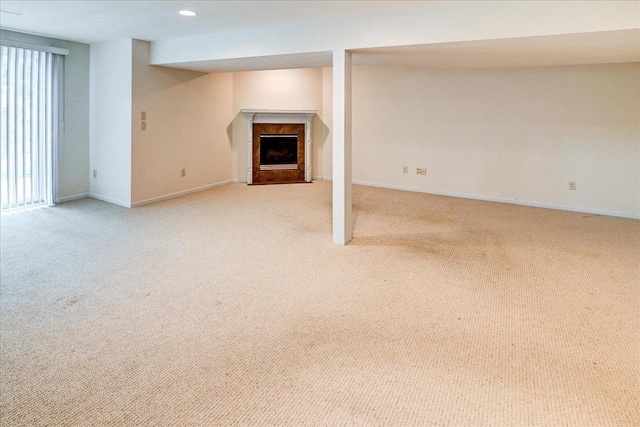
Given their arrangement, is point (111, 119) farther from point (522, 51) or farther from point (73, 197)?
point (522, 51)

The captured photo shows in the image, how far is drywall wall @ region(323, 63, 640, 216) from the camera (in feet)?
17.3

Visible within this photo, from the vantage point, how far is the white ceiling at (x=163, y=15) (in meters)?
3.61

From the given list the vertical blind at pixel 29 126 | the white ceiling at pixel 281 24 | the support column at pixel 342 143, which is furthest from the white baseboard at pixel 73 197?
the support column at pixel 342 143

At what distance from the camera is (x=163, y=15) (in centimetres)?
407

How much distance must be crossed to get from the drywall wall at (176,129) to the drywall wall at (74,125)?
3.05ft

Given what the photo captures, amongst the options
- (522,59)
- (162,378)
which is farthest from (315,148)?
(162,378)

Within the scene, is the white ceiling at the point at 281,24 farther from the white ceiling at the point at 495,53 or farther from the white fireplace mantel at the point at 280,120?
the white fireplace mantel at the point at 280,120

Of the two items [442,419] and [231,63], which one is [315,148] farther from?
[442,419]

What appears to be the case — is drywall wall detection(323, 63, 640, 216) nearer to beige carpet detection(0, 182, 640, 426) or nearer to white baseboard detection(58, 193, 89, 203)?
beige carpet detection(0, 182, 640, 426)

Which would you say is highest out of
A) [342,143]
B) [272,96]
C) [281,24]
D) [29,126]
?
[272,96]

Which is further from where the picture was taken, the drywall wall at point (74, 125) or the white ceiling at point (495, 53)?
the drywall wall at point (74, 125)

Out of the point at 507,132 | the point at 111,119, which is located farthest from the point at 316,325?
the point at 507,132

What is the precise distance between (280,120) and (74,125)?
3189mm

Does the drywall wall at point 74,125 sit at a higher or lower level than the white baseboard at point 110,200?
higher
